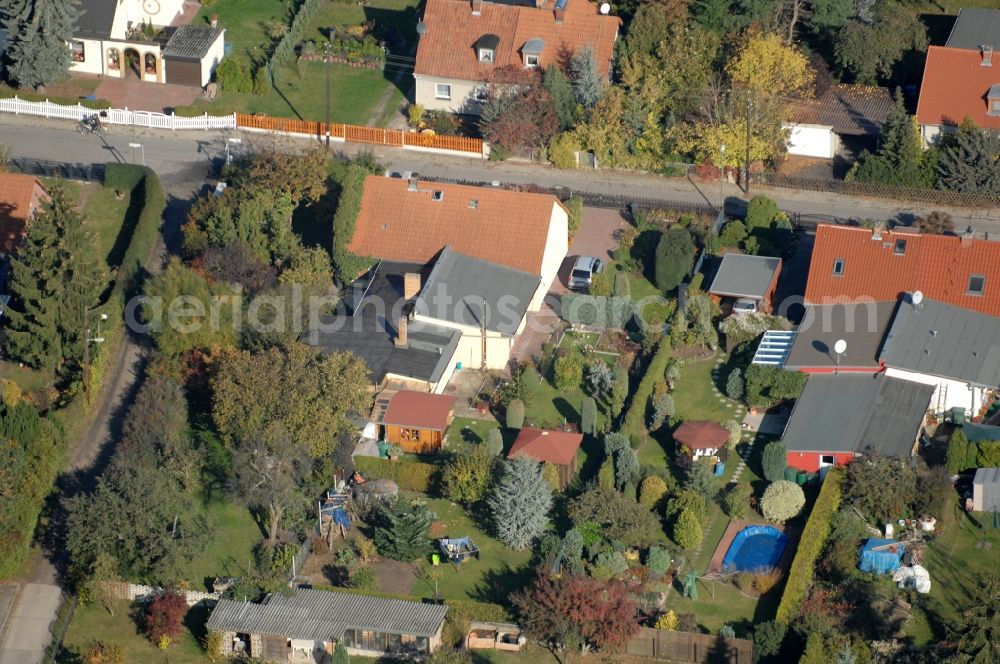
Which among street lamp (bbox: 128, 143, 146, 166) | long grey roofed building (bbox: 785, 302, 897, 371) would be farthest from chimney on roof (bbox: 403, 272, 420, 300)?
street lamp (bbox: 128, 143, 146, 166)

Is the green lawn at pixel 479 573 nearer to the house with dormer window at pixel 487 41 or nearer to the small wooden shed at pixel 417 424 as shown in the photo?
the small wooden shed at pixel 417 424

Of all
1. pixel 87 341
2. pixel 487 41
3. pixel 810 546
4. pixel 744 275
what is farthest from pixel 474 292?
pixel 810 546

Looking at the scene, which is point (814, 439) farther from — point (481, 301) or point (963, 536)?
point (481, 301)

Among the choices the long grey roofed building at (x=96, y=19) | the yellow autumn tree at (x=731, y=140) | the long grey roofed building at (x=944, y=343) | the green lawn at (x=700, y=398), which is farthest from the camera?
the long grey roofed building at (x=96, y=19)

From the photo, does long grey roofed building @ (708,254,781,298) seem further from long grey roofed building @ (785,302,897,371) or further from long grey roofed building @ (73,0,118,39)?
long grey roofed building @ (73,0,118,39)

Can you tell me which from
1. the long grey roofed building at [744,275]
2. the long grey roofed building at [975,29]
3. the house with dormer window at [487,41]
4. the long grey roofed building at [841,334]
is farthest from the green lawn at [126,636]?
the long grey roofed building at [975,29]

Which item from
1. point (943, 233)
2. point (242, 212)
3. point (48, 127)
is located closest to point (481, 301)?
point (242, 212)

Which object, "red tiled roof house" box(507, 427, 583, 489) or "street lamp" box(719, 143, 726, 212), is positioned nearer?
"red tiled roof house" box(507, 427, 583, 489)
